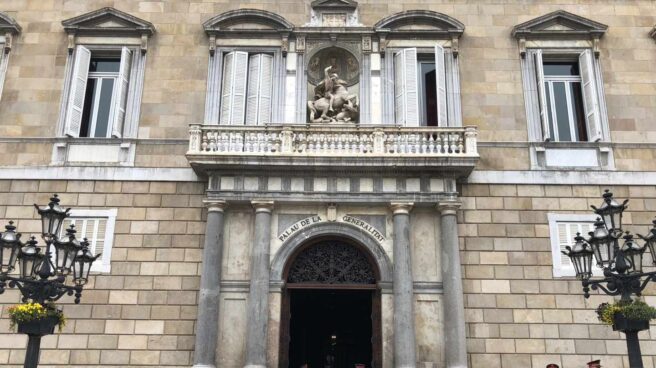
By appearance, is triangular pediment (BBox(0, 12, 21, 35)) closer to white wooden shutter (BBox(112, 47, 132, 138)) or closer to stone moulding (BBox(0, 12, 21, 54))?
stone moulding (BBox(0, 12, 21, 54))

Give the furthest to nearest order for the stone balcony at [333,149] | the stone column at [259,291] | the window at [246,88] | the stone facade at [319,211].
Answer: the window at [246,88] < the stone balcony at [333,149] < the stone facade at [319,211] < the stone column at [259,291]

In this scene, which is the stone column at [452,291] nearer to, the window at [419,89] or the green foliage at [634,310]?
the window at [419,89]

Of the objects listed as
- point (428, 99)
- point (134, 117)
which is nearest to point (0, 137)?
point (134, 117)

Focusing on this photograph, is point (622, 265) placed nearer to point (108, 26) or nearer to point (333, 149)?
point (333, 149)

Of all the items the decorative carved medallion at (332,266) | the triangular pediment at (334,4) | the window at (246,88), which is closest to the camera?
the decorative carved medallion at (332,266)

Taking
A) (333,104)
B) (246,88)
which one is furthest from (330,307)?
(246,88)

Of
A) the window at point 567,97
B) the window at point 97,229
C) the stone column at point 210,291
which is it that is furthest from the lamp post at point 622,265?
the window at point 97,229

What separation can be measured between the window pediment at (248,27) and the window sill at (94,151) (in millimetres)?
3848

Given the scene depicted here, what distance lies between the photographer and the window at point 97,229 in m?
15.0

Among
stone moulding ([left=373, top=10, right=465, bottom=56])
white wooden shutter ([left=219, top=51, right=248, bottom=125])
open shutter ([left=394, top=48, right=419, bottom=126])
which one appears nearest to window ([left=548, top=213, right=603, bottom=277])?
open shutter ([left=394, top=48, right=419, bottom=126])

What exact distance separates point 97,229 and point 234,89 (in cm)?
496

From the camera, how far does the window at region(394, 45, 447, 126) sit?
16.2 m

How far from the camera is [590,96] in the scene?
16312mm

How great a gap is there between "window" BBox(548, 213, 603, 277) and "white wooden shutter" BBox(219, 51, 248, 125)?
8286 mm
